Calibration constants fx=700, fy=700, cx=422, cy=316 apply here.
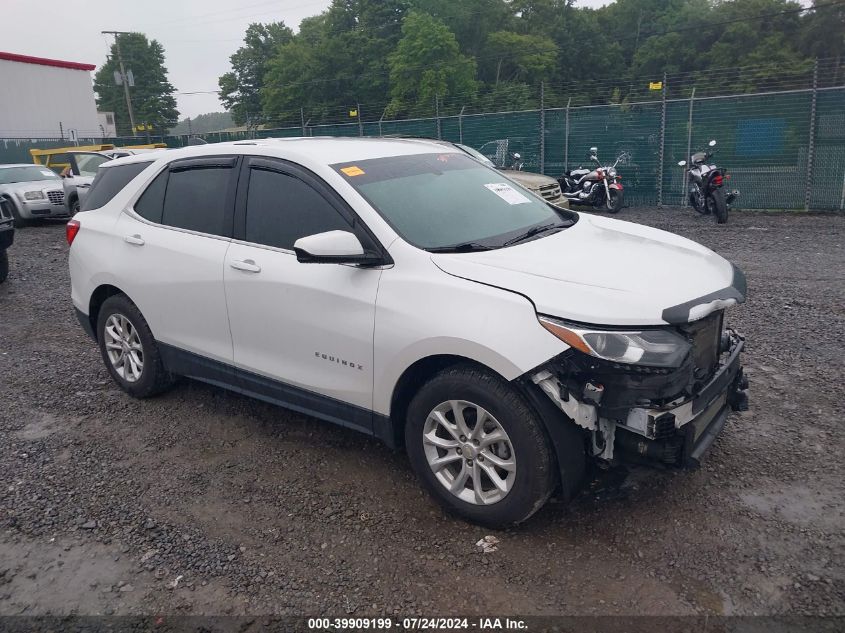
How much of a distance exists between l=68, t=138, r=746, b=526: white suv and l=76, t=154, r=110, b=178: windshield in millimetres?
12768

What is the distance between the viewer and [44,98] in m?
47.4

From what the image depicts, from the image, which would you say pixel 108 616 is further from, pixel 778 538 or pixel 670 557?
pixel 778 538

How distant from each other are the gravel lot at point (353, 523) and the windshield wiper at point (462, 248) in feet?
4.25

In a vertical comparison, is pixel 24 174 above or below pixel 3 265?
above

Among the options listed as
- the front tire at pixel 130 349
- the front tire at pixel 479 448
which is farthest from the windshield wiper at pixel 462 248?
the front tire at pixel 130 349

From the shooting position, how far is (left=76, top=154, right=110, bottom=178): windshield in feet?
53.3

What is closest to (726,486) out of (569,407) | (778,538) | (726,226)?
(778,538)

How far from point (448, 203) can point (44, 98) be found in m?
52.5

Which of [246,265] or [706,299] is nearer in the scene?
[706,299]

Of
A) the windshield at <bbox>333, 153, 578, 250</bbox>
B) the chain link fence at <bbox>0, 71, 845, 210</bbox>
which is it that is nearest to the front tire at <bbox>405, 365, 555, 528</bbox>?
the windshield at <bbox>333, 153, 578, 250</bbox>

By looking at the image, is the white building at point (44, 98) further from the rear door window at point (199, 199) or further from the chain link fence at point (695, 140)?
the rear door window at point (199, 199)

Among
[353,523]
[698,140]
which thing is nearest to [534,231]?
[353,523]

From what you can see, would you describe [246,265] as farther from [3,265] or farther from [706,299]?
[3,265]

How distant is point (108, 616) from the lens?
288 cm
